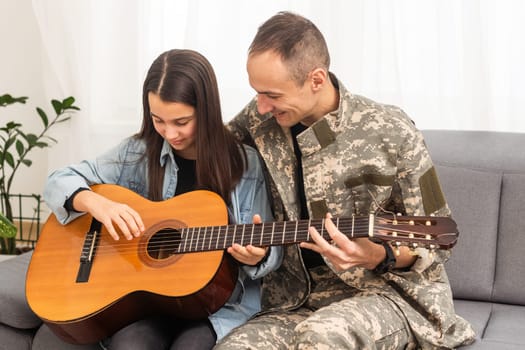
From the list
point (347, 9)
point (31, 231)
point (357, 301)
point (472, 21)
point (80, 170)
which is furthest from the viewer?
point (31, 231)

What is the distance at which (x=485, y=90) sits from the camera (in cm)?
258

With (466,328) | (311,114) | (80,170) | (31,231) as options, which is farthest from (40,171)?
(466,328)

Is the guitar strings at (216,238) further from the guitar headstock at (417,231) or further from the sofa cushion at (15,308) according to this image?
the sofa cushion at (15,308)

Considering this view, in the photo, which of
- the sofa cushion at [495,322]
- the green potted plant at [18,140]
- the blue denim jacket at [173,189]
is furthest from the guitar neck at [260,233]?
the green potted plant at [18,140]

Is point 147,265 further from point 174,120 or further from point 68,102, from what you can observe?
point 68,102

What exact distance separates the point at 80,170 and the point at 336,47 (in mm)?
1103

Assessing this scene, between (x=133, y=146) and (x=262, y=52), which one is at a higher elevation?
(x=262, y=52)

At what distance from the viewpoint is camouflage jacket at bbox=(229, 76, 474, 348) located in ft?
6.06

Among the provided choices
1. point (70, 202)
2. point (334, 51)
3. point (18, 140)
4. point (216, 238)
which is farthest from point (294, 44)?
point (18, 140)

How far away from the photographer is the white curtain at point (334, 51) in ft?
8.43

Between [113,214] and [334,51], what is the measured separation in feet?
3.90

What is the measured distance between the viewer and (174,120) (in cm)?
195

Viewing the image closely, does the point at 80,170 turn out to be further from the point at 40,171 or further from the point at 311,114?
the point at 40,171

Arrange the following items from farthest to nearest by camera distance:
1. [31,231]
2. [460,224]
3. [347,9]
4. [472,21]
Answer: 1. [31,231]
2. [347,9]
3. [472,21]
4. [460,224]
